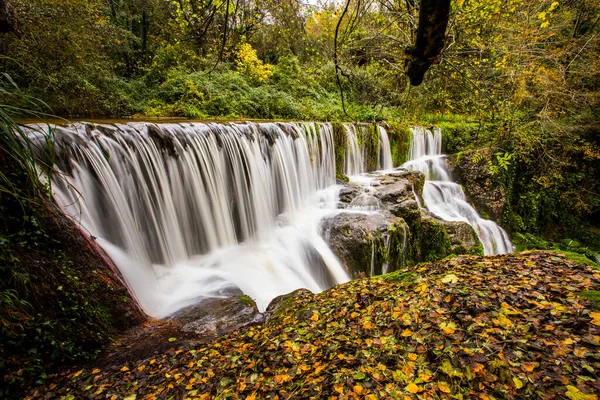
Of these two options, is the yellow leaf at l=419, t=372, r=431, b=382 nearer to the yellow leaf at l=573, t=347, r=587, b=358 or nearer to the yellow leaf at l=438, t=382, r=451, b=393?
the yellow leaf at l=438, t=382, r=451, b=393

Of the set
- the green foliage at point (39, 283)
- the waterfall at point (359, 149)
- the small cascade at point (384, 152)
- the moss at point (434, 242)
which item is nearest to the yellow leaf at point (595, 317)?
the green foliage at point (39, 283)

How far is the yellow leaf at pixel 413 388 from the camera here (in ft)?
6.01

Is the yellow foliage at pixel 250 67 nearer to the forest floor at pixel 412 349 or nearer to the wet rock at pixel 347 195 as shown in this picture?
the wet rock at pixel 347 195

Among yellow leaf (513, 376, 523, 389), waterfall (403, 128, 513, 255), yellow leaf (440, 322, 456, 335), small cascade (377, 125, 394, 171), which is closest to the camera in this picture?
yellow leaf (513, 376, 523, 389)

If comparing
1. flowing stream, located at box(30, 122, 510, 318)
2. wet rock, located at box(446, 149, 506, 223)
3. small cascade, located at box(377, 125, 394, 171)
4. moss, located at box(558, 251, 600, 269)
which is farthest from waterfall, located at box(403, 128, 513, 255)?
moss, located at box(558, 251, 600, 269)

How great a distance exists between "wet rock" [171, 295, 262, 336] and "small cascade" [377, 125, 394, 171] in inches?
350

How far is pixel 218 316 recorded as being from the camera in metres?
3.64

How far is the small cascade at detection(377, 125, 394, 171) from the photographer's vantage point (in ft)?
36.9

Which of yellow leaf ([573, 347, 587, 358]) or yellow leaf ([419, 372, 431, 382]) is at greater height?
yellow leaf ([573, 347, 587, 358])

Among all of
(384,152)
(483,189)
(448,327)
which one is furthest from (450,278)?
(483,189)

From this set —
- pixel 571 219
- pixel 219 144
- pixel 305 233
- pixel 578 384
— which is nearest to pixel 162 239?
pixel 219 144

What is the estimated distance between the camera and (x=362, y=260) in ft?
19.3

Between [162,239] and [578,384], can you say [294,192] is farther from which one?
[578,384]

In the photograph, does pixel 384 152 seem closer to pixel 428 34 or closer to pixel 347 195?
pixel 347 195
